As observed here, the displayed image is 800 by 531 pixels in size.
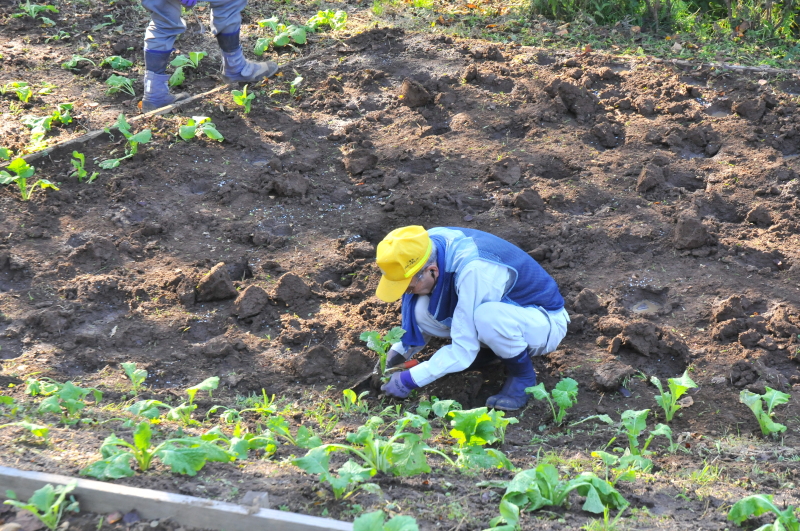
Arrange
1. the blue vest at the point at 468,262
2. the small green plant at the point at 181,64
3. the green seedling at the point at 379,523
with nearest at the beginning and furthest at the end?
the green seedling at the point at 379,523, the blue vest at the point at 468,262, the small green plant at the point at 181,64

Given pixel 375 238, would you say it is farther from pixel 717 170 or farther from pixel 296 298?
pixel 717 170

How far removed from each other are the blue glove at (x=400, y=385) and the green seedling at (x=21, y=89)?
469 centimetres

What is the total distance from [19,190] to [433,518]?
431cm

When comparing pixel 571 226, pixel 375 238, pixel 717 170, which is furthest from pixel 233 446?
pixel 717 170

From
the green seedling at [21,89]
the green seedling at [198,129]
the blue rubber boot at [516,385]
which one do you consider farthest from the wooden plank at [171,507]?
the green seedling at [21,89]

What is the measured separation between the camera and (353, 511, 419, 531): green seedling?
7.80 feet

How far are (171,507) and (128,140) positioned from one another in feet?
13.5

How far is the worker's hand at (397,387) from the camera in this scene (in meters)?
3.96

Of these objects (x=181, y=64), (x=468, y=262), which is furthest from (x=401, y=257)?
(x=181, y=64)

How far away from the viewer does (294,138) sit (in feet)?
21.2

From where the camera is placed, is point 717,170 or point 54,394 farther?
point 717,170

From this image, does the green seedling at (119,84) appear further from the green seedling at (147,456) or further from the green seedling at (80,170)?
the green seedling at (147,456)

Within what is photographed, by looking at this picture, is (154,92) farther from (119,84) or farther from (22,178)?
(22,178)

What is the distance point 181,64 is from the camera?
729 centimetres
